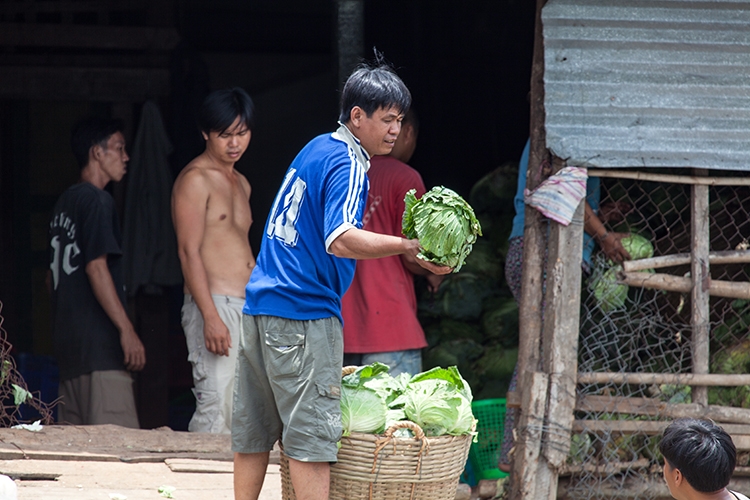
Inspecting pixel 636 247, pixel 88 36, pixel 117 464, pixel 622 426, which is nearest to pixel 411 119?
pixel 636 247

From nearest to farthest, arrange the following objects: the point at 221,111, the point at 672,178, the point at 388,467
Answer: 1. the point at 388,467
2. the point at 672,178
3. the point at 221,111

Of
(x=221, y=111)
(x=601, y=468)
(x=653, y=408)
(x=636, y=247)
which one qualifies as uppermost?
(x=221, y=111)

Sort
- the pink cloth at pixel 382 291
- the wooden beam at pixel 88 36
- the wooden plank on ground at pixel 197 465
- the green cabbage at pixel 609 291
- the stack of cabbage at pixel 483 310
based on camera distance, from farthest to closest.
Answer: the wooden beam at pixel 88 36, the stack of cabbage at pixel 483 310, the pink cloth at pixel 382 291, the green cabbage at pixel 609 291, the wooden plank on ground at pixel 197 465

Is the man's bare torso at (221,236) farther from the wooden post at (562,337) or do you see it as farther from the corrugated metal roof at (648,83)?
the corrugated metal roof at (648,83)

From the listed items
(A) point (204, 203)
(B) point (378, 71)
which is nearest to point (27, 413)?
(A) point (204, 203)

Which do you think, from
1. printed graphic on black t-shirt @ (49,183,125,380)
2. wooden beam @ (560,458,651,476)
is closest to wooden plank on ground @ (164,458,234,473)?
printed graphic on black t-shirt @ (49,183,125,380)

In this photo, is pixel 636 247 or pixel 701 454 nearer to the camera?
pixel 701 454

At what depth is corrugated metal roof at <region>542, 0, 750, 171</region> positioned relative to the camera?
5.05 m

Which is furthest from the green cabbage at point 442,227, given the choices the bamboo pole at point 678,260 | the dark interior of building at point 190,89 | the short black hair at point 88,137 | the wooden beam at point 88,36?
the wooden beam at point 88,36

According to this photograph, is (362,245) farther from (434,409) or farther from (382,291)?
(382,291)

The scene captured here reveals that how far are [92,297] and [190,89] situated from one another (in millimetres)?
2198

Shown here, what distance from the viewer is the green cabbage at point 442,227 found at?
343 centimetres

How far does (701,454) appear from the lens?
3043 millimetres

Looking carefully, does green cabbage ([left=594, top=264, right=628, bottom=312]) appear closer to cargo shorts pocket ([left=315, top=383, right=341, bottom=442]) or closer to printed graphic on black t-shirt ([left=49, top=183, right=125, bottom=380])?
cargo shorts pocket ([left=315, top=383, right=341, bottom=442])
